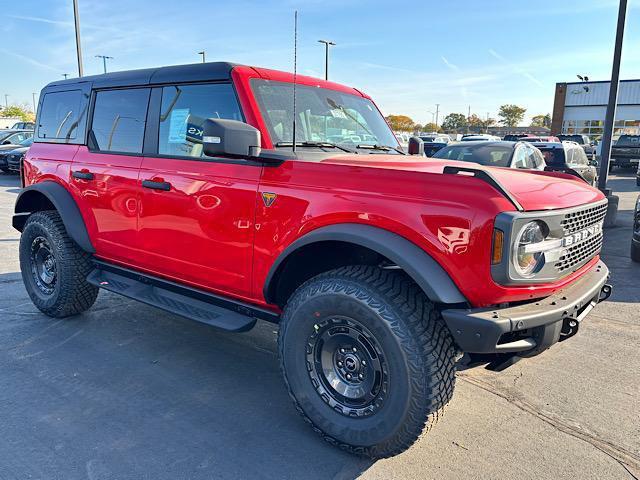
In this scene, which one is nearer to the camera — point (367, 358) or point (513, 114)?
point (367, 358)

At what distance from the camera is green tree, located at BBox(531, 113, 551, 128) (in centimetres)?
9875

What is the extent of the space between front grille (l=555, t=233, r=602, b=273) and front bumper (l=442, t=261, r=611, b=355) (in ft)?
0.50

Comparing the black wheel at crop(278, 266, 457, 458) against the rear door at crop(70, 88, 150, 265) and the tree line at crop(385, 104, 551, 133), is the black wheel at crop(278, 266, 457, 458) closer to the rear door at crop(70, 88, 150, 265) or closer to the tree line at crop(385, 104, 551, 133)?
the rear door at crop(70, 88, 150, 265)

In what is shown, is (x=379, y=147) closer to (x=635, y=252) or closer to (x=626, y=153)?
(x=635, y=252)

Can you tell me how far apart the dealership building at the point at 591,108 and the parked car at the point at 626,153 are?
1861 centimetres

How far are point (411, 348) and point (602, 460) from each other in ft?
4.13

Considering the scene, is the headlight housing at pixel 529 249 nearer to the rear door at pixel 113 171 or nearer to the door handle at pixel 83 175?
the rear door at pixel 113 171

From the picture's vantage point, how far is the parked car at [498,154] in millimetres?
9195

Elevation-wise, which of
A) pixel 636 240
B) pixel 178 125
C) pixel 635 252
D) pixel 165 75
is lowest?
pixel 635 252

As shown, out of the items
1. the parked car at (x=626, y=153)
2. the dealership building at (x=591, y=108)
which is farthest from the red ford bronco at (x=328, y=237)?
the dealership building at (x=591, y=108)

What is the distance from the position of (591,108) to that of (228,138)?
48.3 metres

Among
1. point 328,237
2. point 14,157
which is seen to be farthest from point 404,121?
point 328,237

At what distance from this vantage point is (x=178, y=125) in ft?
11.8

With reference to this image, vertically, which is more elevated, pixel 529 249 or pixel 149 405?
pixel 529 249
